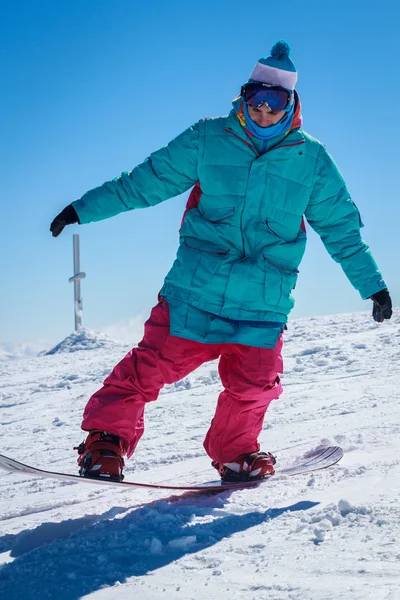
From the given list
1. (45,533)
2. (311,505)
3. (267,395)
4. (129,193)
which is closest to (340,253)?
(267,395)

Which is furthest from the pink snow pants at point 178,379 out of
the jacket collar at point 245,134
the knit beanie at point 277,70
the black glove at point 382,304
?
the knit beanie at point 277,70

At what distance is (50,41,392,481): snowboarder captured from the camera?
2996 mm

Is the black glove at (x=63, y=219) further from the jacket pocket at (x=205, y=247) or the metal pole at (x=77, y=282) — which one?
the metal pole at (x=77, y=282)

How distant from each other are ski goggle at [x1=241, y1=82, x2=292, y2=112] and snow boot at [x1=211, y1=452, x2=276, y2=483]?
1570 millimetres

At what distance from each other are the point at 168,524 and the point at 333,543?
0.57m

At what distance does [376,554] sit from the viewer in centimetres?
185

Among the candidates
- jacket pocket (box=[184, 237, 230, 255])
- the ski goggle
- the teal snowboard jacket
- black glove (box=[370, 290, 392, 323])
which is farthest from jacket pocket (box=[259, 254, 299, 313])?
the ski goggle

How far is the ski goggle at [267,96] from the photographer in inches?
120

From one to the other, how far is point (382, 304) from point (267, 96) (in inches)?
43.4

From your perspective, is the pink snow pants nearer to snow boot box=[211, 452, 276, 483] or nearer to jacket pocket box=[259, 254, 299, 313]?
snow boot box=[211, 452, 276, 483]

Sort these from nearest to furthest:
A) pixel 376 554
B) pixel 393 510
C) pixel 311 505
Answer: pixel 376 554
pixel 393 510
pixel 311 505

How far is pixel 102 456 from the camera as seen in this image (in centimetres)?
280

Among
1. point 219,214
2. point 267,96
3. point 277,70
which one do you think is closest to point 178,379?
point 219,214

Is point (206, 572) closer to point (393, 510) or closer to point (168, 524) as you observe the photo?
point (168, 524)
